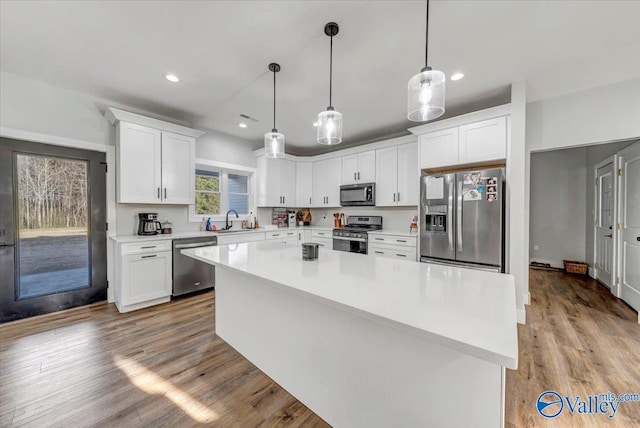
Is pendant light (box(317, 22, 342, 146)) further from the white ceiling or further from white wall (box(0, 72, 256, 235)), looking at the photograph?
white wall (box(0, 72, 256, 235))

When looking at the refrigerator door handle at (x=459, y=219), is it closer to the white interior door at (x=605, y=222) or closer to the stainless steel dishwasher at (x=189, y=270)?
the white interior door at (x=605, y=222)

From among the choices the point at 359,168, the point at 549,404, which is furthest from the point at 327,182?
the point at 549,404

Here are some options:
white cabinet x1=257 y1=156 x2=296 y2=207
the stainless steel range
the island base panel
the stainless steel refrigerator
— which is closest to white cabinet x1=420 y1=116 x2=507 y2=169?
the stainless steel refrigerator

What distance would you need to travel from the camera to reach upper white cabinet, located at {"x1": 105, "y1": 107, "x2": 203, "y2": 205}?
3.23 meters

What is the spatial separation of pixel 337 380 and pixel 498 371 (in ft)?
2.72

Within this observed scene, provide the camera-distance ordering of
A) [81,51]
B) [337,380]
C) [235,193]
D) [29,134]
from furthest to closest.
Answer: [235,193] → [29,134] → [81,51] → [337,380]

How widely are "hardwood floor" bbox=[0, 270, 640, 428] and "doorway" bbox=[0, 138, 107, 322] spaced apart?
0.90ft

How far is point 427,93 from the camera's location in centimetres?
151

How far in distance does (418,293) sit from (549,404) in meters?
1.49

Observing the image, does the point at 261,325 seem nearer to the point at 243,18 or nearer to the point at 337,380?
the point at 337,380

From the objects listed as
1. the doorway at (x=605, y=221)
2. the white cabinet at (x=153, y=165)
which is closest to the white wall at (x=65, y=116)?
the white cabinet at (x=153, y=165)

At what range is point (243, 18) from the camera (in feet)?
6.23

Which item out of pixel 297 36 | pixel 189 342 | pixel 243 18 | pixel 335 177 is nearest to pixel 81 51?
pixel 243 18

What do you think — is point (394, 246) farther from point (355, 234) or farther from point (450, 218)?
point (450, 218)
